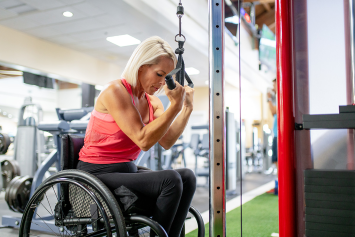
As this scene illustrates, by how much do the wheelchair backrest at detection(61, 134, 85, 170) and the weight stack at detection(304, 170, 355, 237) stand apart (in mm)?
891

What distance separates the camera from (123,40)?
602 cm

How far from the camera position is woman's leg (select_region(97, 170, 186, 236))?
1006 mm

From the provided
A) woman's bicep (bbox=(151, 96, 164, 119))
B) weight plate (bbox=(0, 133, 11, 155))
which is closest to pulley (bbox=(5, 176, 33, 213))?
weight plate (bbox=(0, 133, 11, 155))

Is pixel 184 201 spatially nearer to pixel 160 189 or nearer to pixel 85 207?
pixel 160 189

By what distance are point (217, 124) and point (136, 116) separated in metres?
0.29

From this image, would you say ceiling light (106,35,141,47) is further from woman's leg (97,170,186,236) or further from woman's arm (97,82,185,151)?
woman's leg (97,170,186,236)

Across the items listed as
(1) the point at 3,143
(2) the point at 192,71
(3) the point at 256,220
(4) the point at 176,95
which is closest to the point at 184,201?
(4) the point at 176,95

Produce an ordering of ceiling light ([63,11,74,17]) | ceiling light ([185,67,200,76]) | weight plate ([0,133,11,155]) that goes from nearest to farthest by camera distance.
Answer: weight plate ([0,133,11,155]), ceiling light ([63,11,74,17]), ceiling light ([185,67,200,76])

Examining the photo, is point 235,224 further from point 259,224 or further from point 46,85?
point 46,85

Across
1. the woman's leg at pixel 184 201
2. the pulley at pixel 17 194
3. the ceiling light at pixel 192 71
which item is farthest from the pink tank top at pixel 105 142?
the ceiling light at pixel 192 71

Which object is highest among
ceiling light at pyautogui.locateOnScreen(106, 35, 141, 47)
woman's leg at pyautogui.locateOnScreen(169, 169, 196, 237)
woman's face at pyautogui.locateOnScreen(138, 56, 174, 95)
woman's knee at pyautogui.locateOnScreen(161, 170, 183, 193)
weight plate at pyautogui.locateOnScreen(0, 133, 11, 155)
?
ceiling light at pyautogui.locateOnScreen(106, 35, 141, 47)

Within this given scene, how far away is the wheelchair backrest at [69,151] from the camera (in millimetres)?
1158

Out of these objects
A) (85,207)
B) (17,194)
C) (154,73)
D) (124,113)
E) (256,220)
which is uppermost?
(154,73)

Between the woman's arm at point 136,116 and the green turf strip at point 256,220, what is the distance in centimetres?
123
